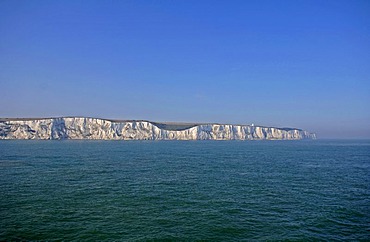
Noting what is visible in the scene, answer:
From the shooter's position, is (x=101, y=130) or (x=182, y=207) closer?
(x=182, y=207)

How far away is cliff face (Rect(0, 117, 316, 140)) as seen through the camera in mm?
146125

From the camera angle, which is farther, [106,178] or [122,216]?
[106,178]

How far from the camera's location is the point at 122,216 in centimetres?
2083

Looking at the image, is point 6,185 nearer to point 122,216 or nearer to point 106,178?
point 106,178

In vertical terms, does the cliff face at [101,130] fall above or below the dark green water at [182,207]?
above

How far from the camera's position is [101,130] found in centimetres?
15888

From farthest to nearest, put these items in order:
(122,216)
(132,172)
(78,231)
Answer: (132,172)
(122,216)
(78,231)

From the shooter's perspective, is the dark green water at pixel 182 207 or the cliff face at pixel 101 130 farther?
the cliff face at pixel 101 130

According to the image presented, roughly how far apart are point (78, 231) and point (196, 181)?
710 inches

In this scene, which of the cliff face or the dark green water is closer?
the dark green water

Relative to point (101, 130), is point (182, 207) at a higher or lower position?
lower

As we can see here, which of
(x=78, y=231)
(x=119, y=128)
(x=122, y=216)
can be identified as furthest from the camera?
(x=119, y=128)

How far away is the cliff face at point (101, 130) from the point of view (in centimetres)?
14612

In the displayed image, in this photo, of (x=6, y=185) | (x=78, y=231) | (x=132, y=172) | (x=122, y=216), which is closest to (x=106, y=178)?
(x=132, y=172)
